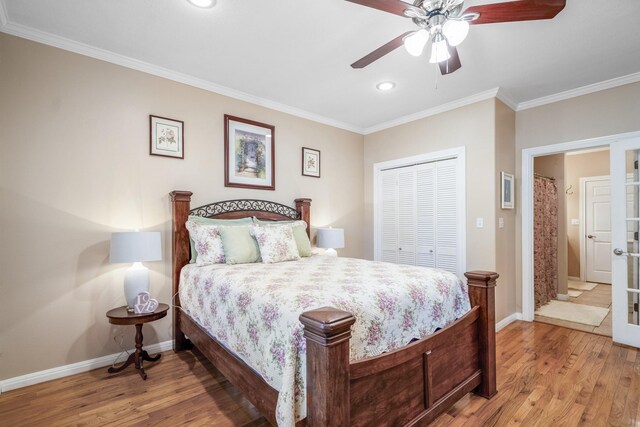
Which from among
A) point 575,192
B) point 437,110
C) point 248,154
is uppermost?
point 437,110

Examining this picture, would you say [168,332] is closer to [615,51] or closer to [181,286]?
[181,286]

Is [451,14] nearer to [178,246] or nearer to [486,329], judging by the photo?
[486,329]

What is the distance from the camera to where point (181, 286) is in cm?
274

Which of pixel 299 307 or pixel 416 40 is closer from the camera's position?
pixel 299 307

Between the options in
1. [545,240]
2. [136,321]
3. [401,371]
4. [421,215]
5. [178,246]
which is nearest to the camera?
[401,371]

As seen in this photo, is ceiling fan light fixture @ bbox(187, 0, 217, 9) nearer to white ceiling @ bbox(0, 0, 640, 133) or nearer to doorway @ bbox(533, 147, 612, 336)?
white ceiling @ bbox(0, 0, 640, 133)

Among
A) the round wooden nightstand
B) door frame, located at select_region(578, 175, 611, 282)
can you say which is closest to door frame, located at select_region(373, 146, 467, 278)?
the round wooden nightstand

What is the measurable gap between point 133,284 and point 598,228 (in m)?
7.36

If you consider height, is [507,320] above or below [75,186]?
below

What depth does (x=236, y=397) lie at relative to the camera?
207cm

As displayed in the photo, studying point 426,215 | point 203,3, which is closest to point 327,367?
point 203,3

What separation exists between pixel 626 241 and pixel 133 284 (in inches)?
175

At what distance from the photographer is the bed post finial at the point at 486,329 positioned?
2025mm

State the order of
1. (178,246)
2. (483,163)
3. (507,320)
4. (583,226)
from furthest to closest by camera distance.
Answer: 1. (583,226)
2. (507,320)
3. (483,163)
4. (178,246)
